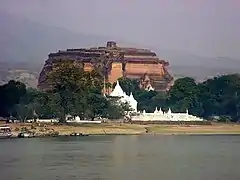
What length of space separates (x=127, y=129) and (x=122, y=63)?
207 ft

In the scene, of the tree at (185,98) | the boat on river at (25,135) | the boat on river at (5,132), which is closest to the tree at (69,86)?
the boat on river at (25,135)

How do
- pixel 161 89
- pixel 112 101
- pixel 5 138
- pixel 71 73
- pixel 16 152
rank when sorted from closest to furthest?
pixel 16 152
pixel 5 138
pixel 71 73
pixel 112 101
pixel 161 89

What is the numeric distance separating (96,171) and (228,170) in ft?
18.9

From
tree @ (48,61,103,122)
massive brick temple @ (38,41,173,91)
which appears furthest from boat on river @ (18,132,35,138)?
massive brick temple @ (38,41,173,91)

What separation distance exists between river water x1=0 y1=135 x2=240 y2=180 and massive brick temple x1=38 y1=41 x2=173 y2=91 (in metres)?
70.1

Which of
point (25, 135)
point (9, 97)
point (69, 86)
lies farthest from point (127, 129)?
point (9, 97)

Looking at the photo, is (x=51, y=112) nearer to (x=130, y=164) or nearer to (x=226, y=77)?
(x=226, y=77)

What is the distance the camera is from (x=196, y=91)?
293 ft

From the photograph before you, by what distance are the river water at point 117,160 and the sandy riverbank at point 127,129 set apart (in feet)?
23.4

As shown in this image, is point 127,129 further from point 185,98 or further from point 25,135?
point 185,98

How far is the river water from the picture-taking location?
3394 centimetres

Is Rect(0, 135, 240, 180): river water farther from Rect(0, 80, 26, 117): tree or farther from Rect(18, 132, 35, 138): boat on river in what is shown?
Rect(0, 80, 26, 117): tree

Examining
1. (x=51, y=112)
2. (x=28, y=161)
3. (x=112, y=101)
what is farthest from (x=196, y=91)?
(x=28, y=161)

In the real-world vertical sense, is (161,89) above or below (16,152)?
above
